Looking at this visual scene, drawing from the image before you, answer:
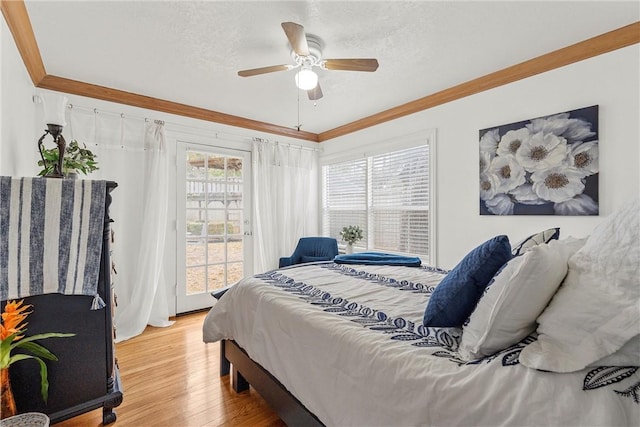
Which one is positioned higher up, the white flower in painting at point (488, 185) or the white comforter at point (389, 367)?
the white flower in painting at point (488, 185)

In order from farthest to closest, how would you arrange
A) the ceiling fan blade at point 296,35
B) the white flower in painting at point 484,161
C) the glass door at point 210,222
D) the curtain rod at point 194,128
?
the glass door at point 210,222 → the curtain rod at point 194,128 → the white flower in painting at point 484,161 → the ceiling fan blade at point 296,35

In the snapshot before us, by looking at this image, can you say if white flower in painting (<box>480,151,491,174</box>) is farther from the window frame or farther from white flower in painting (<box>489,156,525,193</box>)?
the window frame

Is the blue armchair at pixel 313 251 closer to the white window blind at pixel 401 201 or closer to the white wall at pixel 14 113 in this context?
the white window blind at pixel 401 201

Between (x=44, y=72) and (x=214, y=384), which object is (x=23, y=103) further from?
(x=214, y=384)

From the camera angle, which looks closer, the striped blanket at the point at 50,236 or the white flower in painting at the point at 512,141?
the striped blanket at the point at 50,236

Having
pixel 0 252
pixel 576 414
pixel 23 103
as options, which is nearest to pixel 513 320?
pixel 576 414

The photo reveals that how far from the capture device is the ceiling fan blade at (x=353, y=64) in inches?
81.0

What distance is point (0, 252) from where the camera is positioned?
140 centimetres

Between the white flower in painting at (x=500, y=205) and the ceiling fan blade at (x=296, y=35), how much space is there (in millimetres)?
2059

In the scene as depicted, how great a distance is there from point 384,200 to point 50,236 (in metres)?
3.20

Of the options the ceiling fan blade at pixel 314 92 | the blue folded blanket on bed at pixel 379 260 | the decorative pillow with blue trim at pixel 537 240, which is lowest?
the blue folded blanket on bed at pixel 379 260

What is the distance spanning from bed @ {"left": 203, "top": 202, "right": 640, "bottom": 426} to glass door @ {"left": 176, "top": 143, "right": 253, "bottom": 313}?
93.0 inches

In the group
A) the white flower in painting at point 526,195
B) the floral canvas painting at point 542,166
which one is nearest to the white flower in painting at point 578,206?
the floral canvas painting at point 542,166

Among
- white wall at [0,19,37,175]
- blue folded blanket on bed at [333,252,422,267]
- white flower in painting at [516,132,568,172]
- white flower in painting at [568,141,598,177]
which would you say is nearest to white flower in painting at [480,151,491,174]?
white flower in painting at [516,132,568,172]
